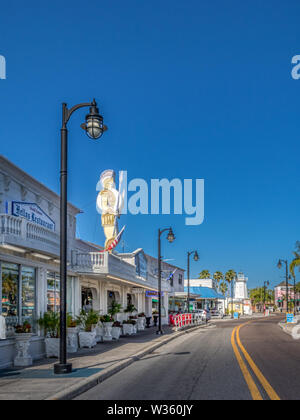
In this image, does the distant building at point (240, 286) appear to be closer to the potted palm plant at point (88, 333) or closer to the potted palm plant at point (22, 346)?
the potted palm plant at point (88, 333)

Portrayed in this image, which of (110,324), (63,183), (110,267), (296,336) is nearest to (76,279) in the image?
(110,267)

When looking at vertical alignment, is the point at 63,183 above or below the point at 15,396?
above

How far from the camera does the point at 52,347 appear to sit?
17578 millimetres

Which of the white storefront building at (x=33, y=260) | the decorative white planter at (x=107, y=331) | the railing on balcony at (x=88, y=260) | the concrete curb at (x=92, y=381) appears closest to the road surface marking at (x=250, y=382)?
the concrete curb at (x=92, y=381)

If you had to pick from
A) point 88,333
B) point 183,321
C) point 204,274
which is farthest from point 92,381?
point 204,274

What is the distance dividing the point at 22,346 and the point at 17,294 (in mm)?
1994

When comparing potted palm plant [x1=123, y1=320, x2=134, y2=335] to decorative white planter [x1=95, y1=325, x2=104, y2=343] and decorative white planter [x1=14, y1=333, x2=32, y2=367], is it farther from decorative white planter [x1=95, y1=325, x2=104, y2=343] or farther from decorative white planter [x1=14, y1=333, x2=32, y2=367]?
decorative white planter [x1=14, y1=333, x2=32, y2=367]

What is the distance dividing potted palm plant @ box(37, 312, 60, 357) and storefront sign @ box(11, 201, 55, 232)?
337cm

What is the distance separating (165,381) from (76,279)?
1264 cm

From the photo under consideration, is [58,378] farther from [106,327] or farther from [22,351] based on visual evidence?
[106,327]

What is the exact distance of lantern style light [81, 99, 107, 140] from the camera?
13.1m

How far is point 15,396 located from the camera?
952cm

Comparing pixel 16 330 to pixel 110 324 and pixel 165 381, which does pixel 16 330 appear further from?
pixel 110 324

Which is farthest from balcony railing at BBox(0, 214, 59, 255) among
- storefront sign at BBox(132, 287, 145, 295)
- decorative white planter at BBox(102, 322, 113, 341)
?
storefront sign at BBox(132, 287, 145, 295)
